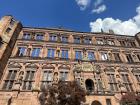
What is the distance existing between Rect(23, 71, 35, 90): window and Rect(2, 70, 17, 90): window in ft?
6.60

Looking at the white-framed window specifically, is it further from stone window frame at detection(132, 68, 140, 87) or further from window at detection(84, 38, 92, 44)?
stone window frame at detection(132, 68, 140, 87)

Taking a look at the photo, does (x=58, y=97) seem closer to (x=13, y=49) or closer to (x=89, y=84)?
(x=89, y=84)

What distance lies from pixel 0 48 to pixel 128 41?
2780cm

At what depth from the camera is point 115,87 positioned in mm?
26766

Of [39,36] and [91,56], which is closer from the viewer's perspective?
[91,56]

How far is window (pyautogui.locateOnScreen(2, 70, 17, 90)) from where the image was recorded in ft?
79.1

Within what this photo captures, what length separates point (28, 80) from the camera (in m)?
25.1

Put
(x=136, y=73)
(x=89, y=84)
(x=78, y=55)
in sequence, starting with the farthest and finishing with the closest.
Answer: (x=78, y=55), (x=136, y=73), (x=89, y=84)

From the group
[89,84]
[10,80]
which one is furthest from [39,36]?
[89,84]

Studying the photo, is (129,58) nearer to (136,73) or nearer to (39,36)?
(136,73)

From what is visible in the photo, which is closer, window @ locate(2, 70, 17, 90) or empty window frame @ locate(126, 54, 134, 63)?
window @ locate(2, 70, 17, 90)

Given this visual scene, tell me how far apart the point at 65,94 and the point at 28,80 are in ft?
30.7

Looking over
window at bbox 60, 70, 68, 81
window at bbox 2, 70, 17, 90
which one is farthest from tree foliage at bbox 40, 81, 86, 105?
window at bbox 2, 70, 17, 90

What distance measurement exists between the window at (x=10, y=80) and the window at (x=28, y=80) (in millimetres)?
2011
